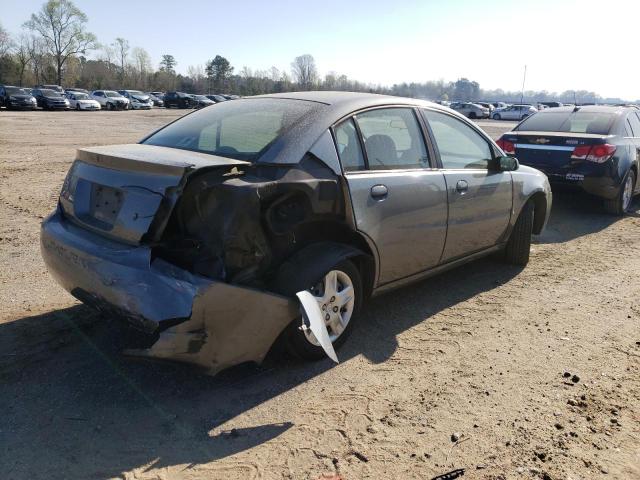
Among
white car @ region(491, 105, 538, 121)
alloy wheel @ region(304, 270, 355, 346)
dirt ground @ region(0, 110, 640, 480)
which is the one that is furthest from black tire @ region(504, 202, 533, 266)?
white car @ region(491, 105, 538, 121)

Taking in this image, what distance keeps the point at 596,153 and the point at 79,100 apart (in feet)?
148

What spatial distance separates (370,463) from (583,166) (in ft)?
22.2

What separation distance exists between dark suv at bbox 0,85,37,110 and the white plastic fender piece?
42.3 m

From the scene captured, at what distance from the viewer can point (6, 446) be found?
2680mm

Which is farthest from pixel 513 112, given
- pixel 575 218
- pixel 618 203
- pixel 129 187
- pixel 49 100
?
pixel 129 187

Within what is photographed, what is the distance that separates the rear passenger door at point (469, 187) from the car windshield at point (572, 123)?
13.4 ft

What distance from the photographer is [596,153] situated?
7871 mm

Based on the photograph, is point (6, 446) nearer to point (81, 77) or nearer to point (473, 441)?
point (473, 441)

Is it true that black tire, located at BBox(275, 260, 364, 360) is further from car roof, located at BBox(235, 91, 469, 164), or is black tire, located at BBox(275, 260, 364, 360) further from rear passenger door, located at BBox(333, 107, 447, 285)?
car roof, located at BBox(235, 91, 469, 164)

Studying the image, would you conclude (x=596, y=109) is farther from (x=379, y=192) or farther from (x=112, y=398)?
(x=112, y=398)

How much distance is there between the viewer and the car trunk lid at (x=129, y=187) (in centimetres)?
297

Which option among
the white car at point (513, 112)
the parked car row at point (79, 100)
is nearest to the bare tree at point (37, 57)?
the parked car row at point (79, 100)

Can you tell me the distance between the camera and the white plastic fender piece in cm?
315

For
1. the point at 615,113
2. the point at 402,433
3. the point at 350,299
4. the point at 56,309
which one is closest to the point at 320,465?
the point at 402,433
